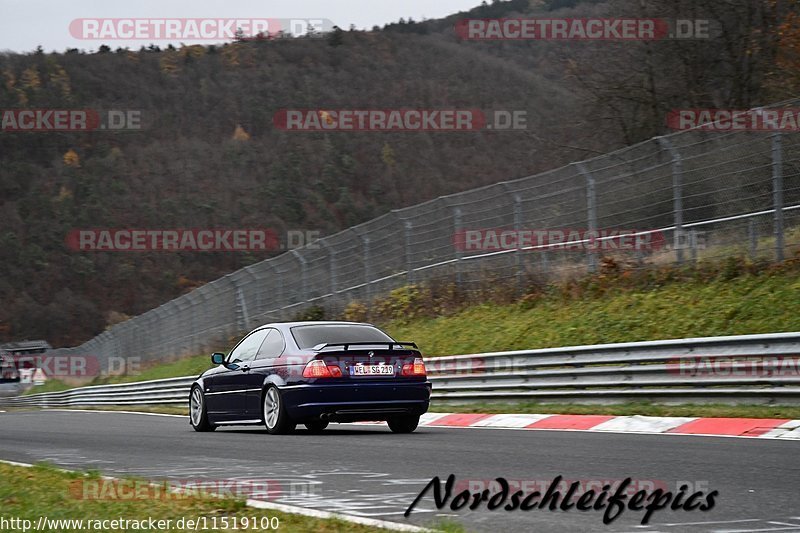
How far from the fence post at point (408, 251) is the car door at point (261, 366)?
10076 mm

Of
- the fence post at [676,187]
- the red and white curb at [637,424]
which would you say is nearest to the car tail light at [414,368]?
the red and white curb at [637,424]

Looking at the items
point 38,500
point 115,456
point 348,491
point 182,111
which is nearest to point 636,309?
point 115,456

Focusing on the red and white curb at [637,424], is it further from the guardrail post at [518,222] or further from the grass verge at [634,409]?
the guardrail post at [518,222]

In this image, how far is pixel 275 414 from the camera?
1330cm

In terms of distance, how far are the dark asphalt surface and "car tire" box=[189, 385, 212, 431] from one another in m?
1.09

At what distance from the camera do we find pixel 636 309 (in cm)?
1802

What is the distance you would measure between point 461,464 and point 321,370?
416 cm

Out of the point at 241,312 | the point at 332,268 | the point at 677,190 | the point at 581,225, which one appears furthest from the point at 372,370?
the point at 241,312

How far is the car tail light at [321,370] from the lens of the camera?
501 inches

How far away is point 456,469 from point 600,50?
25739 millimetres

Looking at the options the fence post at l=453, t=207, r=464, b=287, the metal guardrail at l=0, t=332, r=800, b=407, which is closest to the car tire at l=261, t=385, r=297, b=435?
the metal guardrail at l=0, t=332, r=800, b=407

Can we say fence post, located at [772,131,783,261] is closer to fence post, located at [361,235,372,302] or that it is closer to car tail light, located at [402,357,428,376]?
car tail light, located at [402,357,428,376]

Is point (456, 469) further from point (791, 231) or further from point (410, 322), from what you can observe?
point (410, 322)

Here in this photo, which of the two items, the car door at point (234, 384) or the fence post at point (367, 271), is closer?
the car door at point (234, 384)
